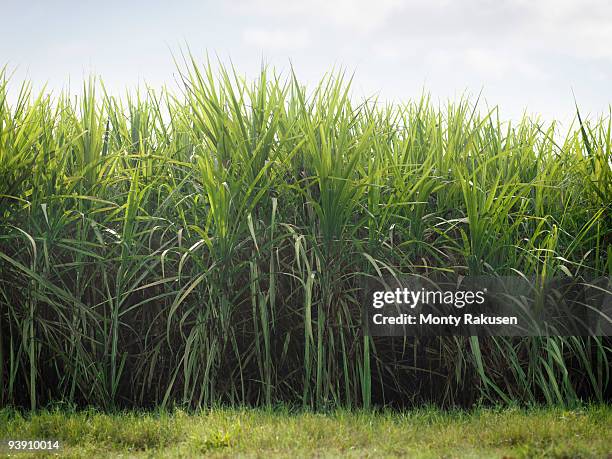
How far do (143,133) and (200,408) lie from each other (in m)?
2.31

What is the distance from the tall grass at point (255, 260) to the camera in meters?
4.26

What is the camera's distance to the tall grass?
14.0 feet

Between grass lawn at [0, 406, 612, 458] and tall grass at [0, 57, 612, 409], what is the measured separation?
280mm

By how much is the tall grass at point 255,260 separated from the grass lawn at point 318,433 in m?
0.28

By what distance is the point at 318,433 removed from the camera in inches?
146

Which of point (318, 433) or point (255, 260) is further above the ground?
point (255, 260)

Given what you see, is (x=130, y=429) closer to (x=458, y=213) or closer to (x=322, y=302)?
(x=322, y=302)

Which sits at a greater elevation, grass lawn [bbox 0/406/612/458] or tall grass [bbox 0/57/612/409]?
tall grass [bbox 0/57/612/409]

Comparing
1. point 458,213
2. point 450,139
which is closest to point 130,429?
point 458,213

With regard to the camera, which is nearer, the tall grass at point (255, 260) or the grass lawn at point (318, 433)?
the grass lawn at point (318, 433)

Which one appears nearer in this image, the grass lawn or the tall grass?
the grass lawn

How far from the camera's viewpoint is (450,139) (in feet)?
16.2

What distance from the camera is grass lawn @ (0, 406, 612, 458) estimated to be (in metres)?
3.54

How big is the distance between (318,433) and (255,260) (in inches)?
41.2
